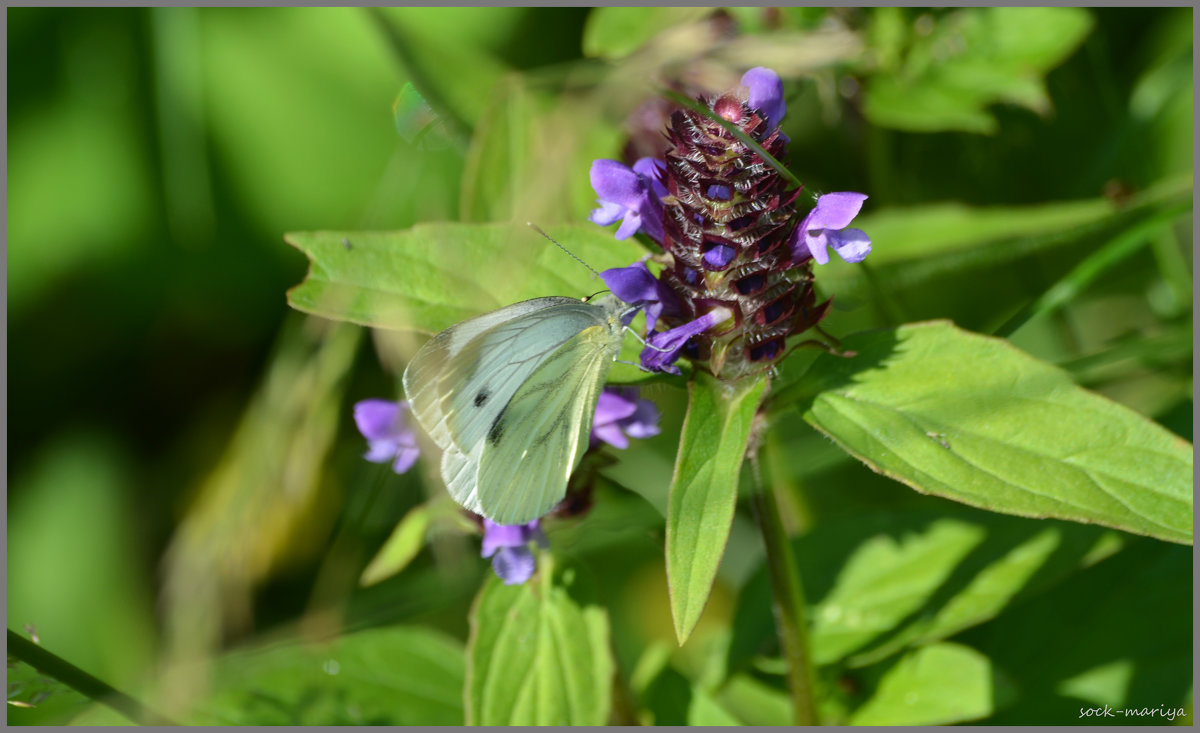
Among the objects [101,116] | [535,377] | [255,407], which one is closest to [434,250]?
[535,377]

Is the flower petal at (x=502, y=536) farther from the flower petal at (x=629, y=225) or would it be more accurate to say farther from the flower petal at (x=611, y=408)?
the flower petal at (x=629, y=225)

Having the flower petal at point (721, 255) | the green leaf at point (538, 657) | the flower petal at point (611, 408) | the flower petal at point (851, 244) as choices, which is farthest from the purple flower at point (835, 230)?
the green leaf at point (538, 657)

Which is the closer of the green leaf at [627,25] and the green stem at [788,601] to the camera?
the green stem at [788,601]

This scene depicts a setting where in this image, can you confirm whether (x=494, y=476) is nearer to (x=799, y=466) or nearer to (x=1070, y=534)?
(x=799, y=466)

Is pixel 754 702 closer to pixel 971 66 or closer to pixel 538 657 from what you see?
pixel 538 657

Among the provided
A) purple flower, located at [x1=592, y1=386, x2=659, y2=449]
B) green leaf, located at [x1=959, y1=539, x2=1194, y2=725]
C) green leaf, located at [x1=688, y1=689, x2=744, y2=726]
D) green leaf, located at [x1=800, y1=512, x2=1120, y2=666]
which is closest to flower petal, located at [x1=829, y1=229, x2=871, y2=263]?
purple flower, located at [x1=592, y1=386, x2=659, y2=449]

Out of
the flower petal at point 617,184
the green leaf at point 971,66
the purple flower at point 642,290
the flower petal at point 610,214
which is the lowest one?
the purple flower at point 642,290

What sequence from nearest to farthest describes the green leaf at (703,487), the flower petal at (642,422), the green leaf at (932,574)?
the green leaf at (703,487), the flower petal at (642,422), the green leaf at (932,574)
